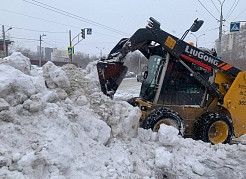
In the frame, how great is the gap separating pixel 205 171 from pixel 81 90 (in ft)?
8.37

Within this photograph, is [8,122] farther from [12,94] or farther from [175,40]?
[175,40]

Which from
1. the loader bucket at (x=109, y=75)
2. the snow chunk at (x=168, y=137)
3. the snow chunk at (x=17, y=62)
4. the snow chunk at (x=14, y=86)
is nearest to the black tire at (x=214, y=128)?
the snow chunk at (x=168, y=137)

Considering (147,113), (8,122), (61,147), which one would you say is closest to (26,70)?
(8,122)

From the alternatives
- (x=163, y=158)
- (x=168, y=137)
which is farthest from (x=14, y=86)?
(x=168, y=137)

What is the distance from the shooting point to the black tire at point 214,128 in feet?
19.7

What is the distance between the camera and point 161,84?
6238 mm

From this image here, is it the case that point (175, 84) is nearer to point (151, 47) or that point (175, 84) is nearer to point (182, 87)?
point (182, 87)

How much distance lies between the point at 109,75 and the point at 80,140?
2035 millimetres

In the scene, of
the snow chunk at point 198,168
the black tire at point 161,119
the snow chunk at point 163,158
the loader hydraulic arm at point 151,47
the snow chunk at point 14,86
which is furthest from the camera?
the loader hydraulic arm at point 151,47

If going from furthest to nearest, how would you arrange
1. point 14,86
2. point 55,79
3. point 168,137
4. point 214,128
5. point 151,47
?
1. point 151,47
2. point 214,128
3. point 55,79
4. point 168,137
5. point 14,86

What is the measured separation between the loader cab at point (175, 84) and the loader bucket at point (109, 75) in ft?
3.27

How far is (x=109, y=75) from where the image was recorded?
5.64 meters

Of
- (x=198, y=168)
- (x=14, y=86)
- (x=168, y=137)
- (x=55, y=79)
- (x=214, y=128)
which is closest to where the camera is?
(x=14, y=86)

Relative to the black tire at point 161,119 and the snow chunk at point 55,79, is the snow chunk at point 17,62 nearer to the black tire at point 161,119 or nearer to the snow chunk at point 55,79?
the snow chunk at point 55,79
